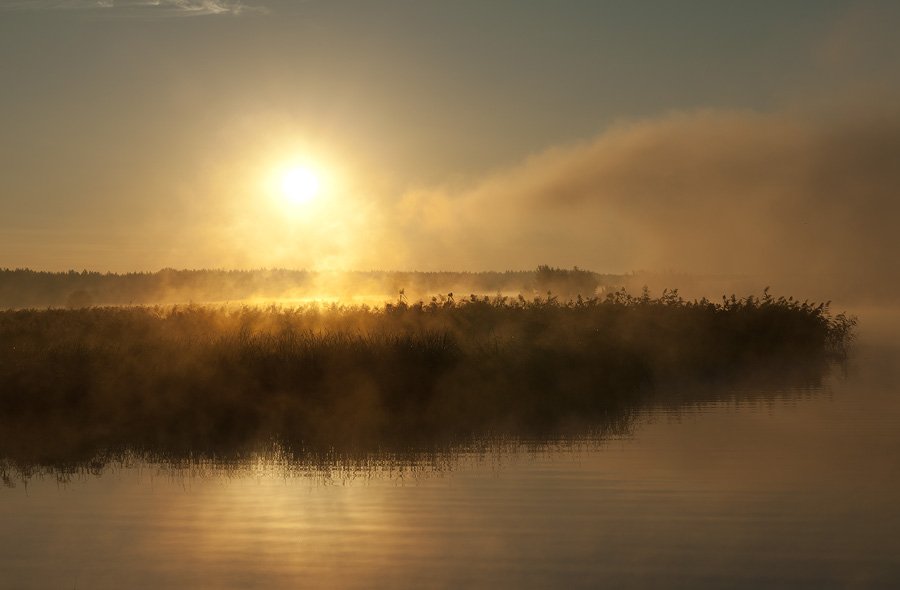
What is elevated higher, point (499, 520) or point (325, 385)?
point (325, 385)

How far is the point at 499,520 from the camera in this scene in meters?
13.9

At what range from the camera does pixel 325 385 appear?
25.0m

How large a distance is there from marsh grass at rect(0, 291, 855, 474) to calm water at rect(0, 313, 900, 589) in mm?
2746

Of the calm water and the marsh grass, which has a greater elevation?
the marsh grass

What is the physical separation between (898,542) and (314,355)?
15.5 meters

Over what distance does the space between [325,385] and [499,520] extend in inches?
457

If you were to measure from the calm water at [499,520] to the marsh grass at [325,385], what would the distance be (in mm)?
2746

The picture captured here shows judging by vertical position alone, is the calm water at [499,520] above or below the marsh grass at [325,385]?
below

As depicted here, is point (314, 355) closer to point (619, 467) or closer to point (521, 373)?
point (521, 373)

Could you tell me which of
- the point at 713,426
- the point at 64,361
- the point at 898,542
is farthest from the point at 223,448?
the point at 898,542

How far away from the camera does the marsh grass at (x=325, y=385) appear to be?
71.1ft

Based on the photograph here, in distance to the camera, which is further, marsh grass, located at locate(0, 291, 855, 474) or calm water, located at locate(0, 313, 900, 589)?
marsh grass, located at locate(0, 291, 855, 474)

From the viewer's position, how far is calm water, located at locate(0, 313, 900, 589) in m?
11.6

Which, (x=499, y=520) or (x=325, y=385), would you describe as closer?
(x=499, y=520)
